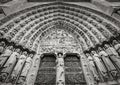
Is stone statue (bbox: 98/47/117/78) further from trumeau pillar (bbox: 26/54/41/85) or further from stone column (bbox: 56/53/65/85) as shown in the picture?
trumeau pillar (bbox: 26/54/41/85)

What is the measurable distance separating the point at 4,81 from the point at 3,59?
2.61ft

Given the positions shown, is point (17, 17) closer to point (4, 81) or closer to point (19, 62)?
point (19, 62)

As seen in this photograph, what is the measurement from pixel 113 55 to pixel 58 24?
4062 millimetres

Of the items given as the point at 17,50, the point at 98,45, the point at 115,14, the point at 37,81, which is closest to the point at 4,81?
the point at 37,81

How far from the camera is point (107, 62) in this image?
337 centimetres

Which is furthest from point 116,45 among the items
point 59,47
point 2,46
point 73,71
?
point 2,46

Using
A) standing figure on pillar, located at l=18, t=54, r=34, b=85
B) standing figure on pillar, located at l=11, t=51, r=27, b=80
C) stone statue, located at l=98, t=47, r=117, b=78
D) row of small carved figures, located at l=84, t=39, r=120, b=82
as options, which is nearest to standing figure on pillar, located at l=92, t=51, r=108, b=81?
row of small carved figures, located at l=84, t=39, r=120, b=82

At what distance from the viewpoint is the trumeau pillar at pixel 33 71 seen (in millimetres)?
3385

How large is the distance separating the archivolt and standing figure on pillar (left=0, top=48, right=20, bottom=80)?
0.71 meters

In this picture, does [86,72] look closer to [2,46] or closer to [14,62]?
[14,62]

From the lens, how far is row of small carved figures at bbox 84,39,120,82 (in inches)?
121

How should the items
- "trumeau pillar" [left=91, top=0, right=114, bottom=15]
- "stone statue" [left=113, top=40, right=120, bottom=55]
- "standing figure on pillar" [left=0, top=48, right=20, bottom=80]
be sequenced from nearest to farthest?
1. "standing figure on pillar" [left=0, top=48, right=20, bottom=80]
2. "stone statue" [left=113, top=40, right=120, bottom=55]
3. "trumeau pillar" [left=91, top=0, right=114, bottom=15]

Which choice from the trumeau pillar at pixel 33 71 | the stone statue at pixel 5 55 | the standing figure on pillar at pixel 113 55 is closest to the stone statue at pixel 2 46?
the stone statue at pixel 5 55

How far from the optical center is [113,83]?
2.82 m
